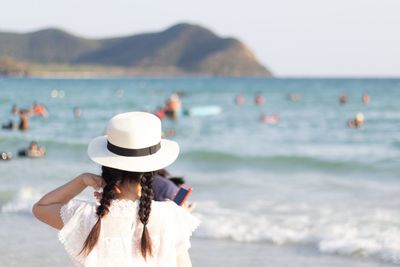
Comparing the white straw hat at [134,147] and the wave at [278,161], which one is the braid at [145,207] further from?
the wave at [278,161]

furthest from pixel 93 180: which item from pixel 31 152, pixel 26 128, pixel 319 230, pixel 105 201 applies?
pixel 26 128

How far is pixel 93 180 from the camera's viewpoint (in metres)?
3.08

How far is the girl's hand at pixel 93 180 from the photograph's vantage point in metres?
3.08

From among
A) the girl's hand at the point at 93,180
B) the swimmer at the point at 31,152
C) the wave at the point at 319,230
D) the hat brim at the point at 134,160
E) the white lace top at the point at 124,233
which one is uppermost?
the hat brim at the point at 134,160

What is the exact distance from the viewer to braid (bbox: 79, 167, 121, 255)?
3076 millimetres

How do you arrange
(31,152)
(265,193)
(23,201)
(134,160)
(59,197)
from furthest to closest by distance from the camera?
(31,152) < (265,193) < (23,201) < (59,197) < (134,160)

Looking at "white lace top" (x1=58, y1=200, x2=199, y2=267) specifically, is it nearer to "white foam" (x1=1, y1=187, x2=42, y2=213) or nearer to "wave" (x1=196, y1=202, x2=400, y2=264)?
"wave" (x1=196, y1=202, x2=400, y2=264)

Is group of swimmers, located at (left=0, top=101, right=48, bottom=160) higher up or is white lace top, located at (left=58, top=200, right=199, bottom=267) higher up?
white lace top, located at (left=58, top=200, right=199, bottom=267)

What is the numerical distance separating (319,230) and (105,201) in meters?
7.36

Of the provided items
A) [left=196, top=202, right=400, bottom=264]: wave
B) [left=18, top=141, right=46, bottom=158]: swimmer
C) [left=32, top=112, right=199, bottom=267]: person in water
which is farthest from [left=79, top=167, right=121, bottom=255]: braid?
[left=18, top=141, right=46, bottom=158]: swimmer

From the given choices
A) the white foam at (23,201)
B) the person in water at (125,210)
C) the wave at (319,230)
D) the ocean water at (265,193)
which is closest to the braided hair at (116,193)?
the person in water at (125,210)

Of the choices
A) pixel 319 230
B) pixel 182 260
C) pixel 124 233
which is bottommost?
pixel 319 230

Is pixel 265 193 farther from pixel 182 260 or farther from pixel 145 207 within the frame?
pixel 145 207

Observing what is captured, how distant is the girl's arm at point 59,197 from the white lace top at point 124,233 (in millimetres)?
36
